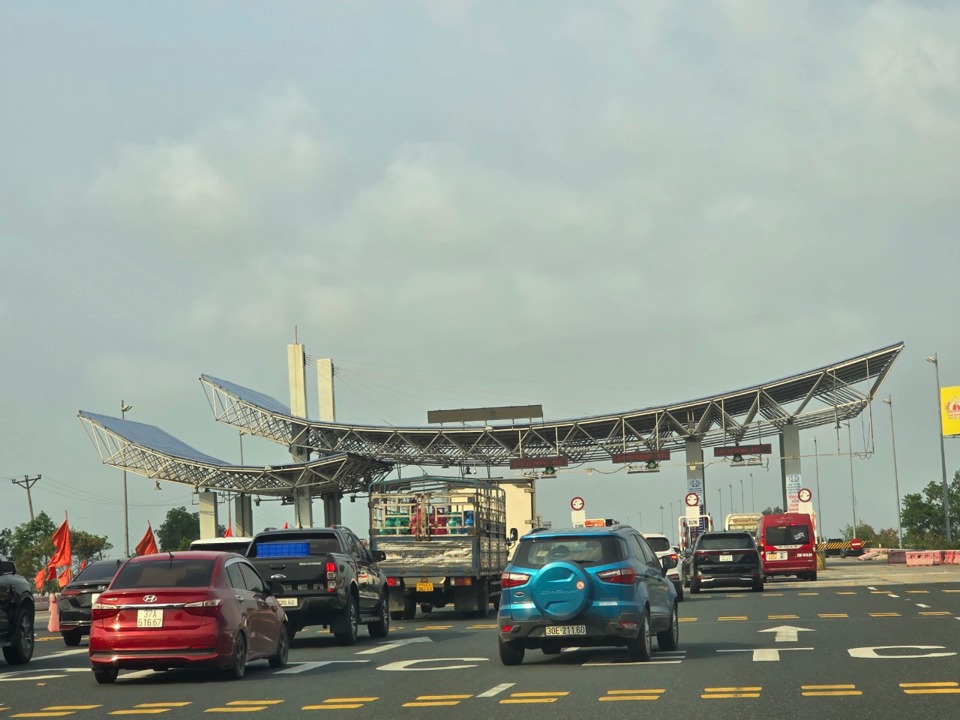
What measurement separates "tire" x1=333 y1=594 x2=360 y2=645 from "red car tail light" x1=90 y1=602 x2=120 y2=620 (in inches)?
246

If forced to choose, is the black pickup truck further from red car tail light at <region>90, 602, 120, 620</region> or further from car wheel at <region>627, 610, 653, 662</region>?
car wheel at <region>627, 610, 653, 662</region>

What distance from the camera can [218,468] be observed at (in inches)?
3450

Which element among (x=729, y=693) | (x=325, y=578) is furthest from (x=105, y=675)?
(x=729, y=693)

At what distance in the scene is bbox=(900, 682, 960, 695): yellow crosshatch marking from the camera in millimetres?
12297

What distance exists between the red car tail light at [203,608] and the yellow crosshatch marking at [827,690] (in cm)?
641

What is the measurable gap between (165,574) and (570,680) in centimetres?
482

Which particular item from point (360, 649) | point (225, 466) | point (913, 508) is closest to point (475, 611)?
point (360, 649)

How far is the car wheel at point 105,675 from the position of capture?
15.9 metres

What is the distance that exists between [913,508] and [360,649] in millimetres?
165005

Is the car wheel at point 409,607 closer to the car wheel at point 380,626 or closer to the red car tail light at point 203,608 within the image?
the car wheel at point 380,626

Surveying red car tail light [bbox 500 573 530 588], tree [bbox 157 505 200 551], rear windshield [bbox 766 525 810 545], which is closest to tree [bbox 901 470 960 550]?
tree [bbox 157 505 200 551]

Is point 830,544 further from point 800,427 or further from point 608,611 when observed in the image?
point 608,611

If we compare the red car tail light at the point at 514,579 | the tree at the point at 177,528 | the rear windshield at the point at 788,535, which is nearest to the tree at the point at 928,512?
the tree at the point at 177,528

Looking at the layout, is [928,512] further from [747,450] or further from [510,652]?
[510,652]
